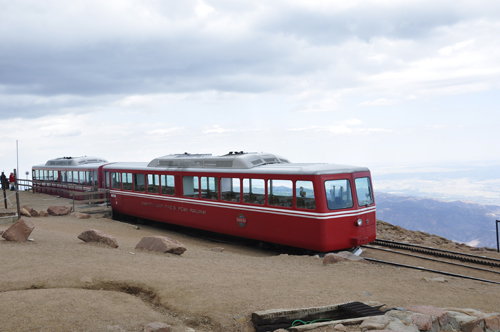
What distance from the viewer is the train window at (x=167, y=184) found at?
19000mm

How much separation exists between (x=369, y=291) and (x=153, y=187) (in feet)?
43.0

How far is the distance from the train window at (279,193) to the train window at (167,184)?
6050 mm

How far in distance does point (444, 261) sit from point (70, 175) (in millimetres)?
26376

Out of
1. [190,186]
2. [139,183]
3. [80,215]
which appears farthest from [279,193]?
[80,215]

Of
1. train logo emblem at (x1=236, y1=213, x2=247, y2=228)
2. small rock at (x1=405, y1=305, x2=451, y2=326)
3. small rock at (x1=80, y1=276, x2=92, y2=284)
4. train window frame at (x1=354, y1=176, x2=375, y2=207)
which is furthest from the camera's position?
train logo emblem at (x1=236, y1=213, x2=247, y2=228)

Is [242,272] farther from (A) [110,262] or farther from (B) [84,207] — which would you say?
(B) [84,207]

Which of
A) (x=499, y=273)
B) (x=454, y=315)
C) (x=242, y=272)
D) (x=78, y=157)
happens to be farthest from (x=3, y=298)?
(x=78, y=157)

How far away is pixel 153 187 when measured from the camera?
20391 mm

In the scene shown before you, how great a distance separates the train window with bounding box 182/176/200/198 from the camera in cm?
1752

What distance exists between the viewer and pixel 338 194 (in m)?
13.1

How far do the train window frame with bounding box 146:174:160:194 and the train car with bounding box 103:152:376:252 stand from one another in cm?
22

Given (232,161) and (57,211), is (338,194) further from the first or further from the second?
(57,211)

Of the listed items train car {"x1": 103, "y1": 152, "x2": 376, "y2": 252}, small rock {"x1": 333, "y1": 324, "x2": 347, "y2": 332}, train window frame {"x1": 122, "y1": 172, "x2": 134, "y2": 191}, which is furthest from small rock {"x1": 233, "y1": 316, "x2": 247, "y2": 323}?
train window frame {"x1": 122, "y1": 172, "x2": 134, "y2": 191}

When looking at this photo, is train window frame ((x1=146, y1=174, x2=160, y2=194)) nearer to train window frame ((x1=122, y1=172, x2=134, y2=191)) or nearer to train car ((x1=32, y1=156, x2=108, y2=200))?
train window frame ((x1=122, y1=172, x2=134, y2=191))
